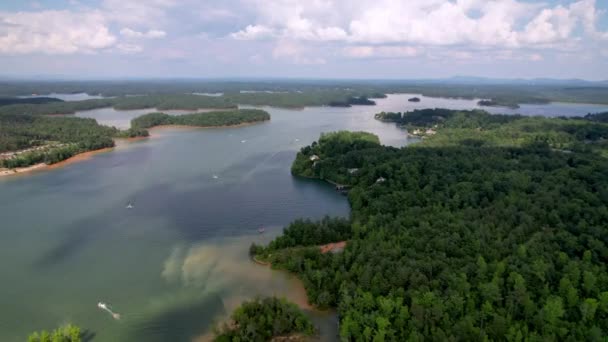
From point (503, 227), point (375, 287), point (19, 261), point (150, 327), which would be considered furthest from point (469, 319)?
point (19, 261)

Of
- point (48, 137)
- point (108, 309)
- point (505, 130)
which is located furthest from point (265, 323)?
point (505, 130)

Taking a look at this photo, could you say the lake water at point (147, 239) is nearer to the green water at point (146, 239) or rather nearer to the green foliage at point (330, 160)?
the green water at point (146, 239)

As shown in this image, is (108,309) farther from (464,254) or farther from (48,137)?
(48,137)

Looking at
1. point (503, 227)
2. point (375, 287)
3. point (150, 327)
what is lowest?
point (150, 327)

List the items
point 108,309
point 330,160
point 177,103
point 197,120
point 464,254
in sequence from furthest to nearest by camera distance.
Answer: point 177,103 → point 197,120 → point 330,160 → point 464,254 → point 108,309

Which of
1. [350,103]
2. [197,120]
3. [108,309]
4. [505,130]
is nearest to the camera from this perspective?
[108,309]

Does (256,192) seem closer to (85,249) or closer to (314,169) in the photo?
(314,169)

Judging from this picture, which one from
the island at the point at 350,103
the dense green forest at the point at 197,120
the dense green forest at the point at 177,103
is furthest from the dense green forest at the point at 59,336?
the island at the point at 350,103
